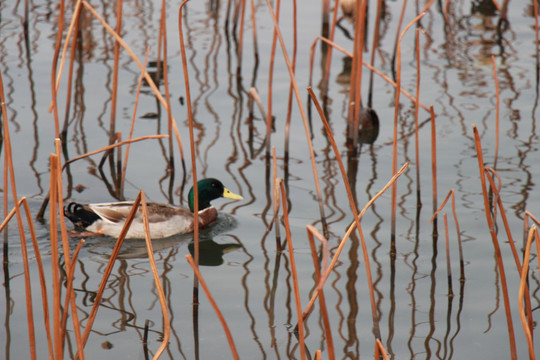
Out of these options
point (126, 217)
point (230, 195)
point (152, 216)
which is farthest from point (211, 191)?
point (126, 217)

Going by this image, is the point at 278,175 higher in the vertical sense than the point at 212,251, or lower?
higher

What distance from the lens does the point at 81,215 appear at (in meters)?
6.43

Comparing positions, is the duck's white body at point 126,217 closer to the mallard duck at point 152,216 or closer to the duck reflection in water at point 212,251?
the mallard duck at point 152,216

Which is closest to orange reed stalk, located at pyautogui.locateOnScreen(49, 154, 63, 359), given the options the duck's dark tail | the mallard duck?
the mallard duck

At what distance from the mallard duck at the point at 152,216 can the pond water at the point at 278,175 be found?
0.12 meters

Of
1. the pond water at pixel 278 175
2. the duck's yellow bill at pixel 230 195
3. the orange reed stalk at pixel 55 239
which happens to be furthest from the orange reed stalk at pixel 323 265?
the duck's yellow bill at pixel 230 195

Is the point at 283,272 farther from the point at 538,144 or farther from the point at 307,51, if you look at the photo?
the point at 307,51

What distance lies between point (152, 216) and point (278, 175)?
1.35 m

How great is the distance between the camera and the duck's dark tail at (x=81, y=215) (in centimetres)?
639

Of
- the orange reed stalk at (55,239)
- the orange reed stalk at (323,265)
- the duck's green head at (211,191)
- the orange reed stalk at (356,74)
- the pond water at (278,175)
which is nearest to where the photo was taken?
the orange reed stalk at (323,265)

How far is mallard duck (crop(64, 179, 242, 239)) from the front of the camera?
632cm

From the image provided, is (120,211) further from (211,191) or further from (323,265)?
(323,265)

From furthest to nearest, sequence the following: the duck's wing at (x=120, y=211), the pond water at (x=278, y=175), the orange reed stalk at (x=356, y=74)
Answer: the duck's wing at (x=120, y=211) < the orange reed stalk at (x=356, y=74) < the pond water at (x=278, y=175)

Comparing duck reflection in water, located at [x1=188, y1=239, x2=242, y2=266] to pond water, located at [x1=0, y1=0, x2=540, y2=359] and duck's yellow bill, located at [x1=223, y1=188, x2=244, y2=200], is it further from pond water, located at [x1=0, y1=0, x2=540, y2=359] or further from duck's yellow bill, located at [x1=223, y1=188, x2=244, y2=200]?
duck's yellow bill, located at [x1=223, y1=188, x2=244, y2=200]
